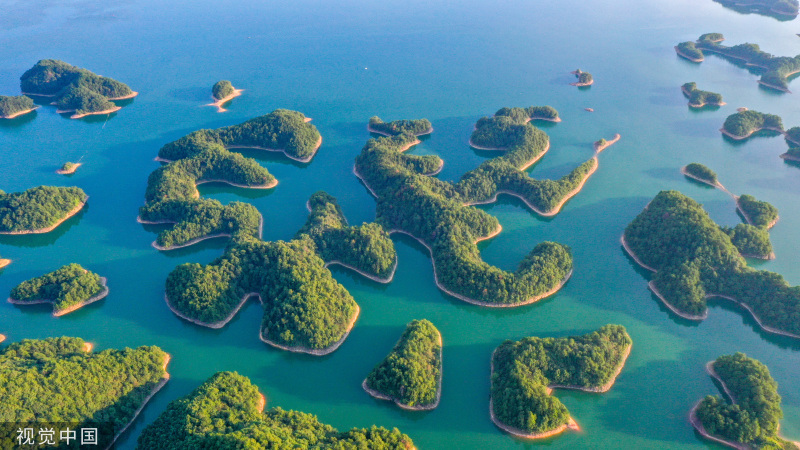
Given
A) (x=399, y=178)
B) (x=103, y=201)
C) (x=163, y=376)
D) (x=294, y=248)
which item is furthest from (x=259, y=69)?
(x=163, y=376)

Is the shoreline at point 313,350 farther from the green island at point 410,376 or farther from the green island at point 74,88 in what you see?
the green island at point 74,88

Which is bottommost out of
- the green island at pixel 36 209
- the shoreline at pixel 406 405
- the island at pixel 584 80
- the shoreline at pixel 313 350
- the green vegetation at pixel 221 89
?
the shoreline at pixel 406 405

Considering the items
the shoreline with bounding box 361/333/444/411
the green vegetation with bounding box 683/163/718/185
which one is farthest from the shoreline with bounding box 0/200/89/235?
the green vegetation with bounding box 683/163/718/185

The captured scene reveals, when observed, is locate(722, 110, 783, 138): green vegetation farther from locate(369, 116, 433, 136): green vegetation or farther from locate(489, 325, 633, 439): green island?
locate(489, 325, 633, 439): green island

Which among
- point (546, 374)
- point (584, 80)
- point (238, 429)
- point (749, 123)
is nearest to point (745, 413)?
point (546, 374)

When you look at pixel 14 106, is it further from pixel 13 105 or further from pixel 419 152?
pixel 419 152

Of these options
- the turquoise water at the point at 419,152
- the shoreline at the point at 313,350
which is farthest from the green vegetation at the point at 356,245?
the shoreline at the point at 313,350
